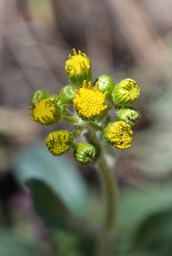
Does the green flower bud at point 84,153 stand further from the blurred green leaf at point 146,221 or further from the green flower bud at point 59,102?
the blurred green leaf at point 146,221

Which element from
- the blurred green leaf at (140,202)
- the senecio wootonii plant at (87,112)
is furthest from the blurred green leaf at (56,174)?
the senecio wootonii plant at (87,112)

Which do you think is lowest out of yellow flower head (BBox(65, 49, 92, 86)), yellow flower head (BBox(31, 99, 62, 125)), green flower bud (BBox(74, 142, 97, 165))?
green flower bud (BBox(74, 142, 97, 165))

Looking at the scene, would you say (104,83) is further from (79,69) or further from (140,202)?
(140,202)

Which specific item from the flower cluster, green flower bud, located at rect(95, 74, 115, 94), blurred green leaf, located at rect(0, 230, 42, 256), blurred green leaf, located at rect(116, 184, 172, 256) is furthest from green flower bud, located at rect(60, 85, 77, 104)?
blurred green leaf, located at rect(0, 230, 42, 256)

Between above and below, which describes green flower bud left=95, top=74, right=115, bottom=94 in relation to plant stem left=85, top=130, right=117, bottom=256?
above

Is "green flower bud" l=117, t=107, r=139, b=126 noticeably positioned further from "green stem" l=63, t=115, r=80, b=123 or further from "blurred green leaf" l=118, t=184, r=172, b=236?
"blurred green leaf" l=118, t=184, r=172, b=236
